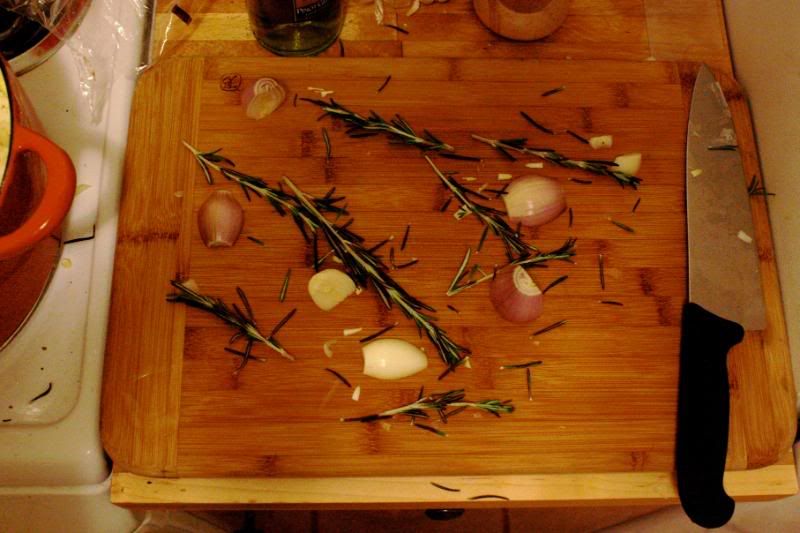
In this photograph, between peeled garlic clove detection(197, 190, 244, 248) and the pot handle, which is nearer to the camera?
the pot handle

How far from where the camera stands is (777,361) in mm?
818

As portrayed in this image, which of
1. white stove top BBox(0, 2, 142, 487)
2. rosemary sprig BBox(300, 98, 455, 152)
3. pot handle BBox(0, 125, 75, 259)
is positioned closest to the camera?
pot handle BBox(0, 125, 75, 259)

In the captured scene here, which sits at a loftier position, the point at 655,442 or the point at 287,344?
the point at 287,344

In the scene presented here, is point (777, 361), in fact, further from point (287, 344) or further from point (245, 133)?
point (245, 133)

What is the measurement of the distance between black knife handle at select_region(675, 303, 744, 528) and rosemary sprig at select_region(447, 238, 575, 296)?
169mm

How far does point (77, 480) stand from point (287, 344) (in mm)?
283

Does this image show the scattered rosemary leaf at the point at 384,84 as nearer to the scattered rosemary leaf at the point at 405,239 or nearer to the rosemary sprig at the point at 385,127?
the rosemary sprig at the point at 385,127

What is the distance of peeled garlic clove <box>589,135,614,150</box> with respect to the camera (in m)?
0.87

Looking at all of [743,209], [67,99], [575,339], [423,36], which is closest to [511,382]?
[575,339]

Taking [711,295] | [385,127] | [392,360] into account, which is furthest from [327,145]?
[711,295]

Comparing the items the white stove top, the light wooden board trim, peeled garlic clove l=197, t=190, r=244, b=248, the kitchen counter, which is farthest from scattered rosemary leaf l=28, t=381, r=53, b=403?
the kitchen counter

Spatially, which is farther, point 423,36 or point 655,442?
point 423,36

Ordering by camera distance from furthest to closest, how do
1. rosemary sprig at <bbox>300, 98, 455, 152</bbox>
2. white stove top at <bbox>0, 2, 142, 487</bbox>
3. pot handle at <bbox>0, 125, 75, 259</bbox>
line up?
rosemary sprig at <bbox>300, 98, 455, 152</bbox> → white stove top at <bbox>0, 2, 142, 487</bbox> → pot handle at <bbox>0, 125, 75, 259</bbox>

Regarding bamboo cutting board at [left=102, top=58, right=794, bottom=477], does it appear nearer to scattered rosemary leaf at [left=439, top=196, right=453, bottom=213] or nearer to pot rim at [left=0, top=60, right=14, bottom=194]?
scattered rosemary leaf at [left=439, top=196, right=453, bottom=213]
